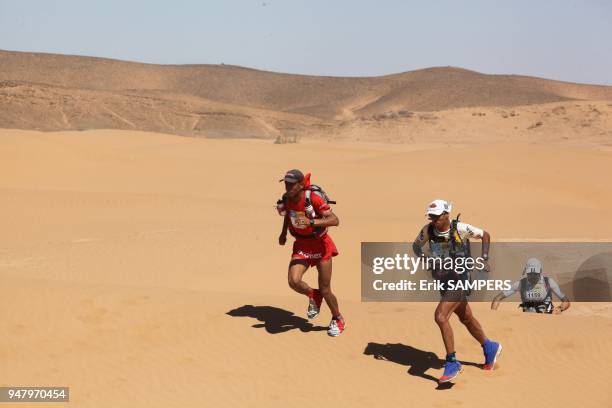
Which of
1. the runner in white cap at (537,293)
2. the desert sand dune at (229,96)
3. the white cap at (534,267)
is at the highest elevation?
the desert sand dune at (229,96)

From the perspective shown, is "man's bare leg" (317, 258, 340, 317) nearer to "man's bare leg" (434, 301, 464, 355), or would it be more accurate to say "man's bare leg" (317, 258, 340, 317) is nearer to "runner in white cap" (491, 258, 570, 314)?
"man's bare leg" (434, 301, 464, 355)

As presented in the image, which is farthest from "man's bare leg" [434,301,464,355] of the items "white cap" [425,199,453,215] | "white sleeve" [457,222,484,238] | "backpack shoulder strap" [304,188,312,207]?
"backpack shoulder strap" [304,188,312,207]

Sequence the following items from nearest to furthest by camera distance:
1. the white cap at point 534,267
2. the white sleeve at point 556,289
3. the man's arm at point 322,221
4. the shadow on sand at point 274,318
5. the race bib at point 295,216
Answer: the man's arm at point 322,221 < the race bib at point 295,216 < the shadow on sand at point 274,318 < the white cap at point 534,267 < the white sleeve at point 556,289

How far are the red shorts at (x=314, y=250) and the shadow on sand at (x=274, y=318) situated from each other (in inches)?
32.0

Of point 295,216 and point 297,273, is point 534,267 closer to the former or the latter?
point 297,273

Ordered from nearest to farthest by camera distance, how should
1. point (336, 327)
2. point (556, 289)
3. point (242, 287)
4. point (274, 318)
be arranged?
1. point (336, 327)
2. point (274, 318)
3. point (556, 289)
4. point (242, 287)

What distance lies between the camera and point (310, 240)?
8461 mm

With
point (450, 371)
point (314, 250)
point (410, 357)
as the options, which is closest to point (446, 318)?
point (450, 371)

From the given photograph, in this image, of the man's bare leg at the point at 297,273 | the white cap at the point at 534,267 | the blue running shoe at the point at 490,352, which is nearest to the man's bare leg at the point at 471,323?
the blue running shoe at the point at 490,352

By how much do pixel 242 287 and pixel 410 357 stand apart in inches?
221

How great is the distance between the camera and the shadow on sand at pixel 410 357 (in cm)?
791

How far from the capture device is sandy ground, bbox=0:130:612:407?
761 cm

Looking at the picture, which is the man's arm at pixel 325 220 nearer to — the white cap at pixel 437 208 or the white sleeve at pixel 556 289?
the white cap at pixel 437 208

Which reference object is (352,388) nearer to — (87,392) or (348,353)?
(348,353)
